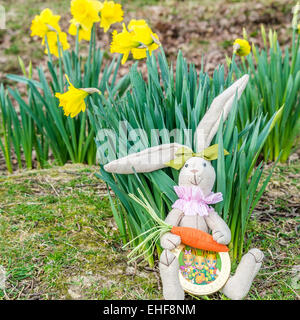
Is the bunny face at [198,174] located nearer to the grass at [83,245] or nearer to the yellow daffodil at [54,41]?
the grass at [83,245]

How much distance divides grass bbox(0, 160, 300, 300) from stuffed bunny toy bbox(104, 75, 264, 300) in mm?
143

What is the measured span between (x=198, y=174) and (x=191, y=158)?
0.26 feet

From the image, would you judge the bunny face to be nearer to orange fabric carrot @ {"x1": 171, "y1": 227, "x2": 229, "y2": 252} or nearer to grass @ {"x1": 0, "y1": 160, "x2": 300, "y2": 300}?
orange fabric carrot @ {"x1": 171, "y1": 227, "x2": 229, "y2": 252}

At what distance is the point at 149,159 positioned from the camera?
61.8 inches

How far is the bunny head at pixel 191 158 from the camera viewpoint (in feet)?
5.01

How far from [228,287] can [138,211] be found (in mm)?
478

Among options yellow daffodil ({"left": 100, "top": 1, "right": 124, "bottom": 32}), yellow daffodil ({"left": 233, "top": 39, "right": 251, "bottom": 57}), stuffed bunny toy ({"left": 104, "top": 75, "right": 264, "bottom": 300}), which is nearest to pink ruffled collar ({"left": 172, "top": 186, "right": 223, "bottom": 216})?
stuffed bunny toy ({"left": 104, "top": 75, "right": 264, "bottom": 300})

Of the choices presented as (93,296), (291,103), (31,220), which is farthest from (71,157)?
(291,103)

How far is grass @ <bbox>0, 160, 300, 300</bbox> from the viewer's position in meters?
1.65

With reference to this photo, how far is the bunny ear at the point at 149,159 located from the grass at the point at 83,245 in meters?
0.48

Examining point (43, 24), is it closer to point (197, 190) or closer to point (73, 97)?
point (73, 97)

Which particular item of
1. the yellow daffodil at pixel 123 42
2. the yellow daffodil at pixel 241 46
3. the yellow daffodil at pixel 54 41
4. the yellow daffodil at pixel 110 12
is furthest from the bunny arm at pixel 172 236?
the yellow daffodil at pixel 54 41

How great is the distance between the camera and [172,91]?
175 cm
